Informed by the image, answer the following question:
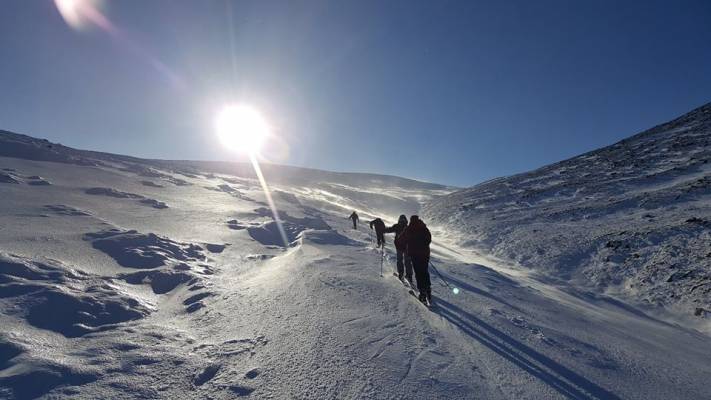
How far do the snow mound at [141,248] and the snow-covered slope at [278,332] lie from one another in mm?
60

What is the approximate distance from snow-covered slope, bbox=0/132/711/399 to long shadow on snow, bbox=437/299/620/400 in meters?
0.04

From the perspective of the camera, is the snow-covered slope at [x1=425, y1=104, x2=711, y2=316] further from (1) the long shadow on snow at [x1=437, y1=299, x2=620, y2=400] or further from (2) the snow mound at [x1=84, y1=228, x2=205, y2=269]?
(2) the snow mound at [x1=84, y1=228, x2=205, y2=269]

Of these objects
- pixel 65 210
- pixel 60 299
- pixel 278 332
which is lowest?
pixel 60 299

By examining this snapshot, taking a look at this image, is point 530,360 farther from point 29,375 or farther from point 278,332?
point 29,375

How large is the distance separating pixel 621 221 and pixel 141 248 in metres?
28.3

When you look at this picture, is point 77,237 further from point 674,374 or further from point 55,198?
point 674,374

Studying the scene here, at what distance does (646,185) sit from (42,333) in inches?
1576

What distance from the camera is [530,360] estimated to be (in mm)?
5992

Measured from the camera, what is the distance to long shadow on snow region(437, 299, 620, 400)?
5156mm

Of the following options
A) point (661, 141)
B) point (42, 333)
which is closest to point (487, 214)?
point (661, 141)

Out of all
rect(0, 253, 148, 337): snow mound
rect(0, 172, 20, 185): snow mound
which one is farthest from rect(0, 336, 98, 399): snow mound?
rect(0, 172, 20, 185): snow mound

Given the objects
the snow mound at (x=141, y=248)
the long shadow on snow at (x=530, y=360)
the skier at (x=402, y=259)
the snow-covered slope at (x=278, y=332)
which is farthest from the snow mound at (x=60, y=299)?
the long shadow on snow at (x=530, y=360)

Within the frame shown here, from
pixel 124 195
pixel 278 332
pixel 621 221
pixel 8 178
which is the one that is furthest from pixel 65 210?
pixel 621 221

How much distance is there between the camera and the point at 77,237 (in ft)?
37.8
